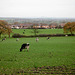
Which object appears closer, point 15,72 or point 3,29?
point 15,72

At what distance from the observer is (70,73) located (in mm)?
10078

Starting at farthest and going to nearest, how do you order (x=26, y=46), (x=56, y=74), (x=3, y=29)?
(x=3, y=29), (x=26, y=46), (x=56, y=74)

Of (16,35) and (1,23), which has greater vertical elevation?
(1,23)

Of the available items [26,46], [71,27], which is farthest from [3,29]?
[26,46]

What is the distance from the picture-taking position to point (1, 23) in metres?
65.4

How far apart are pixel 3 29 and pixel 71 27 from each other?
3361 centimetres

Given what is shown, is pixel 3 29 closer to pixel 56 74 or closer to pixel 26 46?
pixel 26 46

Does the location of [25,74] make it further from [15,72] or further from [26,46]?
[26,46]

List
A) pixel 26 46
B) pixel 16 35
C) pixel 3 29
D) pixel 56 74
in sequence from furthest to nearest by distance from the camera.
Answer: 1. pixel 16 35
2. pixel 3 29
3. pixel 26 46
4. pixel 56 74

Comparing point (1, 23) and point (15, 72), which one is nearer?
point (15, 72)

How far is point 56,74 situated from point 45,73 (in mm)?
767

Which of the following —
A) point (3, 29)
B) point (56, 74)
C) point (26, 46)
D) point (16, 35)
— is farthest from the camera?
point (16, 35)

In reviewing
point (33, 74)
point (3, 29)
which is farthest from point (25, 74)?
point (3, 29)

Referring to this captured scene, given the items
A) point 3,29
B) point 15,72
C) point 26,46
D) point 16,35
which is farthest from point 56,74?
point 16,35
